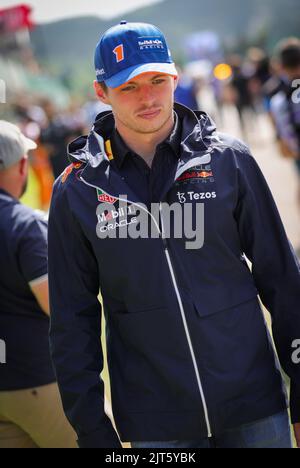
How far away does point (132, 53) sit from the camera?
2.49 meters

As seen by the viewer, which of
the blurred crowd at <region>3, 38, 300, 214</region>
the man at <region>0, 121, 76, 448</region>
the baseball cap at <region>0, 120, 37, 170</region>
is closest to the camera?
the man at <region>0, 121, 76, 448</region>

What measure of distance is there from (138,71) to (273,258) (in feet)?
2.71

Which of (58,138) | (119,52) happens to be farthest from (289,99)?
(58,138)

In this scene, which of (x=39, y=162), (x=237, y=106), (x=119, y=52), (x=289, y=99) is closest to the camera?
(x=119, y=52)

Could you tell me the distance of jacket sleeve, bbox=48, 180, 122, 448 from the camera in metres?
2.49

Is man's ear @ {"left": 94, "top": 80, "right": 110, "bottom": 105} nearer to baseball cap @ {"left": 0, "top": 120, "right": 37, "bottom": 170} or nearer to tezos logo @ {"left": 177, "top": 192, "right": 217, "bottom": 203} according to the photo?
tezos logo @ {"left": 177, "top": 192, "right": 217, "bottom": 203}

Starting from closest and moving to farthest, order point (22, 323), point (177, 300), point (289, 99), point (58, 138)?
point (177, 300) < point (22, 323) < point (289, 99) < point (58, 138)

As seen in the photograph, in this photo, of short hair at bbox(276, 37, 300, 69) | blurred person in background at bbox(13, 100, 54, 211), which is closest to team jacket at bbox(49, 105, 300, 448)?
short hair at bbox(276, 37, 300, 69)

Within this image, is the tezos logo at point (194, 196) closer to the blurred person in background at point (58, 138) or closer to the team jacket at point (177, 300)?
the team jacket at point (177, 300)

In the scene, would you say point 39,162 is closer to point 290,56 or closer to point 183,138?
point 290,56

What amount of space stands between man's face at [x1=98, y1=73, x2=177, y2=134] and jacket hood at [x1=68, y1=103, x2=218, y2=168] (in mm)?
110

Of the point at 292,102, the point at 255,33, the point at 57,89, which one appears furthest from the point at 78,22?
the point at 255,33

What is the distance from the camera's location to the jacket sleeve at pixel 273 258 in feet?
8.22

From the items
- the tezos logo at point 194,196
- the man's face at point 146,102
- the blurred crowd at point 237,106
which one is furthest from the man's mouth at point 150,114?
the blurred crowd at point 237,106
